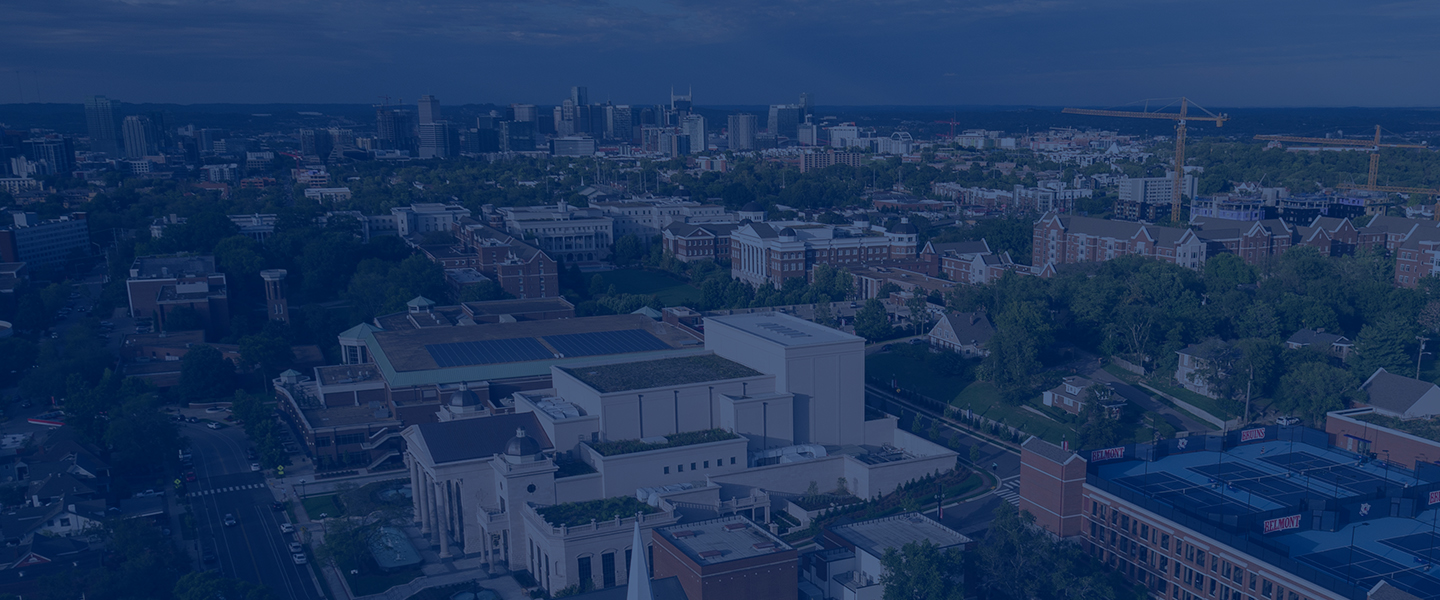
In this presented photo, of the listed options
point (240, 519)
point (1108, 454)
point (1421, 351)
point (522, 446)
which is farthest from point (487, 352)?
point (1421, 351)

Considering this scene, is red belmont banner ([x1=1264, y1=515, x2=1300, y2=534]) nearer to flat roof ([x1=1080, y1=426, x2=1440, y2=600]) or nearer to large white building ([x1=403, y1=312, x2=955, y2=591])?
flat roof ([x1=1080, y1=426, x2=1440, y2=600])

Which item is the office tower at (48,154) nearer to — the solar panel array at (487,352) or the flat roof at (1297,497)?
the solar panel array at (487,352)

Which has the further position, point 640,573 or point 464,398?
point 464,398

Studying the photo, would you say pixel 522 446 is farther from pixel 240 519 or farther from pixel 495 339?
pixel 495 339

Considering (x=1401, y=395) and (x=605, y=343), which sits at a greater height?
(x=605, y=343)

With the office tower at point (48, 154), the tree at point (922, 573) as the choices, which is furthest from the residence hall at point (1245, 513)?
the office tower at point (48, 154)

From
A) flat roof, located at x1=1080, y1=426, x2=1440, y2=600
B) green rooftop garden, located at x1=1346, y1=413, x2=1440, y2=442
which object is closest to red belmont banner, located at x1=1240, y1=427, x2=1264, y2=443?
flat roof, located at x1=1080, y1=426, x2=1440, y2=600

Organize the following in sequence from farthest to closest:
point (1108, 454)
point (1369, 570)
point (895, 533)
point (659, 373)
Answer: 1. point (659, 373)
2. point (1108, 454)
3. point (895, 533)
4. point (1369, 570)
